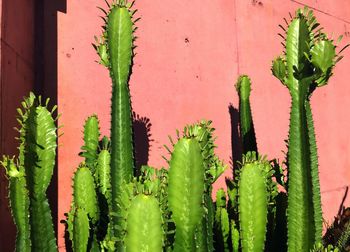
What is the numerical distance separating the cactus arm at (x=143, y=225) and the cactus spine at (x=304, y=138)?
2.77 feet

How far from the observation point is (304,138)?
2062mm

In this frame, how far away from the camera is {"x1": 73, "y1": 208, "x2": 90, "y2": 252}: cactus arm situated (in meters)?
2.23

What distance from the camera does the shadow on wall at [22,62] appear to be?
2.38 metres

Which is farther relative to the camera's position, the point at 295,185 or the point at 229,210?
the point at 229,210

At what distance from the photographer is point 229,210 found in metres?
2.94

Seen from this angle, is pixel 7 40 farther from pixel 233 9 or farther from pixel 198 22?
pixel 233 9

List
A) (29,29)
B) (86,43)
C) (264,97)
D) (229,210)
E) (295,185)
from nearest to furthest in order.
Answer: (295,185) → (229,210) → (29,29) → (86,43) → (264,97)

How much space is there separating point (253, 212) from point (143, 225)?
0.71 m

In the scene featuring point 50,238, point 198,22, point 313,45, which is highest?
point 198,22

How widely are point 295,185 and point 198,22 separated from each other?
2.61 meters

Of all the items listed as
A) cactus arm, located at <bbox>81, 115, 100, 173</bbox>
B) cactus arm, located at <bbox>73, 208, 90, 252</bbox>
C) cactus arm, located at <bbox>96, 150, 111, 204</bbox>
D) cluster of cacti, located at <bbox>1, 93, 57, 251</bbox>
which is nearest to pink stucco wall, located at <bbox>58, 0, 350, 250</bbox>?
cactus arm, located at <bbox>81, 115, 100, 173</bbox>

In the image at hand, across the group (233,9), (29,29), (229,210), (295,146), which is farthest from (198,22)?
(295,146)

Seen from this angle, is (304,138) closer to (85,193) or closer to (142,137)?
(85,193)

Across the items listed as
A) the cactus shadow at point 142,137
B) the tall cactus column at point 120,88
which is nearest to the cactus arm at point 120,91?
the tall cactus column at point 120,88
